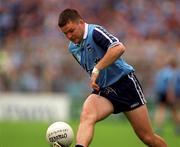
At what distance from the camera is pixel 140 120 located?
33.9 ft

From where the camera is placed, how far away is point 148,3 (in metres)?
27.6

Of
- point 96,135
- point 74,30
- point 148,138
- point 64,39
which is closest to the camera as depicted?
point 74,30

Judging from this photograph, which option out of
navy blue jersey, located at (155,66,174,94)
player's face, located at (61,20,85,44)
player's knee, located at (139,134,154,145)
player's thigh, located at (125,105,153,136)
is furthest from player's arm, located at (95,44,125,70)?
navy blue jersey, located at (155,66,174,94)

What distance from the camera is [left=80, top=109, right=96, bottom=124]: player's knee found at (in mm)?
9891

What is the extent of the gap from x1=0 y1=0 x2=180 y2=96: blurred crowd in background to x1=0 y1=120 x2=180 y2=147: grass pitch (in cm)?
192

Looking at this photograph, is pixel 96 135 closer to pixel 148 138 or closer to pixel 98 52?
pixel 148 138

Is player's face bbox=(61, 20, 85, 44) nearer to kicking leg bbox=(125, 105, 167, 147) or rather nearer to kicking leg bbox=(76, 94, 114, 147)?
kicking leg bbox=(76, 94, 114, 147)

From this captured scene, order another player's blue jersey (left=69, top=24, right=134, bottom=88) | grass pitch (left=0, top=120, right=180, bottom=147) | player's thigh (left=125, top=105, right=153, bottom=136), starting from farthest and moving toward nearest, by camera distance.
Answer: grass pitch (left=0, top=120, right=180, bottom=147)
player's thigh (left=125, top=105, right=153, bottom=136)
another player's blue jersey (left=69, top=24, right=134, bottom=88)

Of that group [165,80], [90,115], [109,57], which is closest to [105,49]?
[109,57]

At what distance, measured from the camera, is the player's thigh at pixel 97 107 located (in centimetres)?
1005

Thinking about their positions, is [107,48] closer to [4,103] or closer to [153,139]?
[153,139]

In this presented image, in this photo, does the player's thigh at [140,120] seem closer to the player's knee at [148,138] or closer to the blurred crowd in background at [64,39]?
the player's knee at [148,138]

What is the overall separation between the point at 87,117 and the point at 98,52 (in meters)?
0.97

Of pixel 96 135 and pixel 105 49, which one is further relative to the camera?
pixel 96 135
